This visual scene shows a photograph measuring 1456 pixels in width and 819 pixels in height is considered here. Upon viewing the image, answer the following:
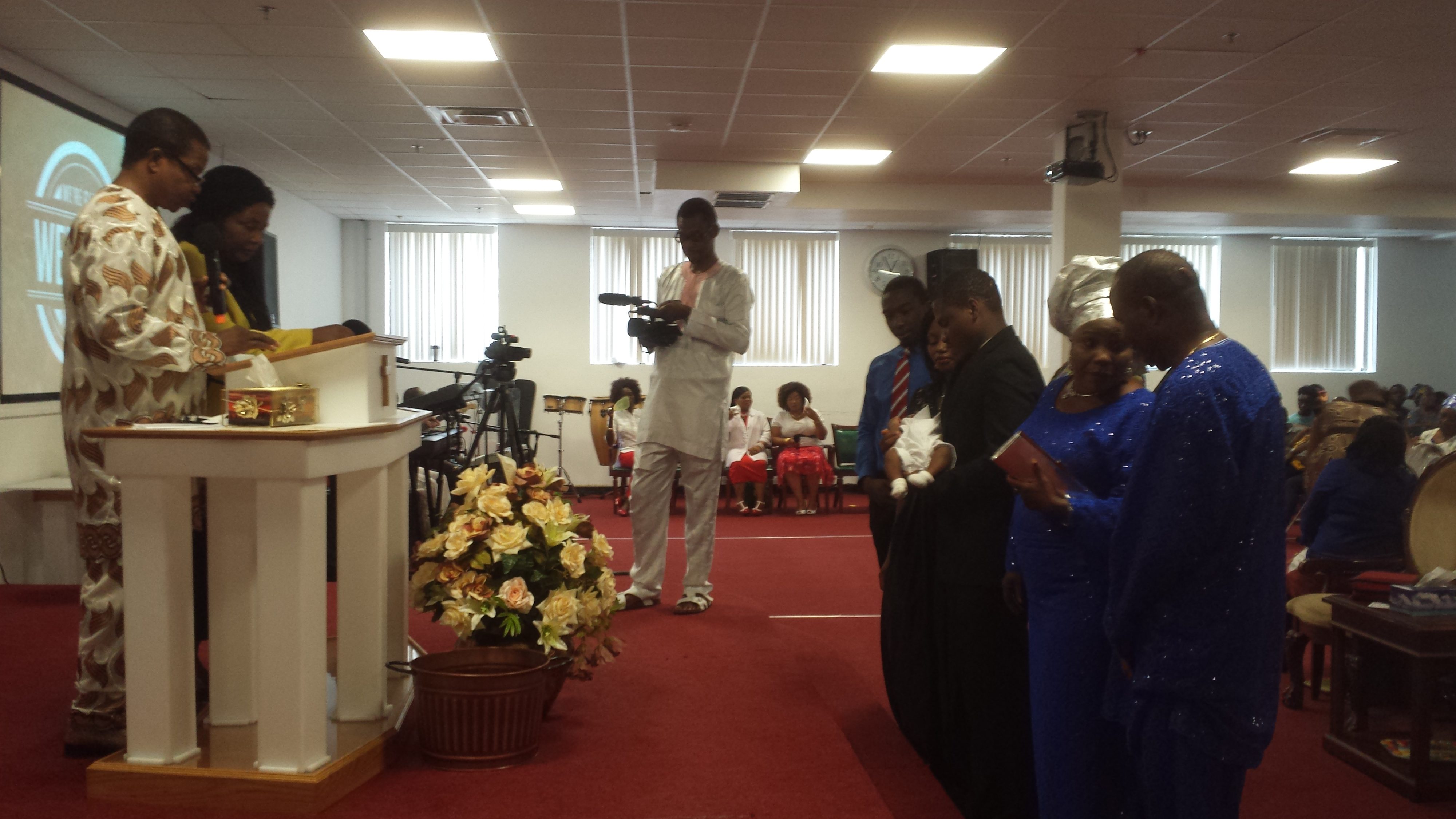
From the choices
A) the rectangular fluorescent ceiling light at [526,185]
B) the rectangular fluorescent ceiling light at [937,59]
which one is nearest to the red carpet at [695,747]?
the rectangular fluorescent ceiling light at [937,59]

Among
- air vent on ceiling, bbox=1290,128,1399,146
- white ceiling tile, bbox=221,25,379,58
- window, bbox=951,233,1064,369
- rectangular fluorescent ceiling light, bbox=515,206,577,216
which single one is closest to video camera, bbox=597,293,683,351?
white ceiling tile, bbox=221,25,379,58

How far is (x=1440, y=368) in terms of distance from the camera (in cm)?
1170

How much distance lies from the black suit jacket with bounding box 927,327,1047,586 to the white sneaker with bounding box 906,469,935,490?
0.01 metres

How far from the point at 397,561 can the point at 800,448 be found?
6.95 m

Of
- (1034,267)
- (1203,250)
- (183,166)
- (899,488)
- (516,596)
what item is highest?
(1203,250)

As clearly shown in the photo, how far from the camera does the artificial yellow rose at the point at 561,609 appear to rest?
271 cm

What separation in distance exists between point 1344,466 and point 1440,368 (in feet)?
32.8

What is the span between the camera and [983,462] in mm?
2170

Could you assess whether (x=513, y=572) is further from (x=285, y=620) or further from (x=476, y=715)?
(x=285, y=620)

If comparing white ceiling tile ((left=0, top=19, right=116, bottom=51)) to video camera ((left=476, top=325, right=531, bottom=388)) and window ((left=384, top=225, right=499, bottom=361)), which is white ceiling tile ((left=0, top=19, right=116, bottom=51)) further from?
window ((left=384, top=225, right=499, bottom=361))

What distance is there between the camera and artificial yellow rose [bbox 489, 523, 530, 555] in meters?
2.72

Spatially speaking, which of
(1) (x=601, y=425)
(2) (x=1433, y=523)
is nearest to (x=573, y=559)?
(2) (x=1433, y=523)

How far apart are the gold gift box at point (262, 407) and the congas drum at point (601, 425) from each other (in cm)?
777

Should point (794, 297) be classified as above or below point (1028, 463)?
above
